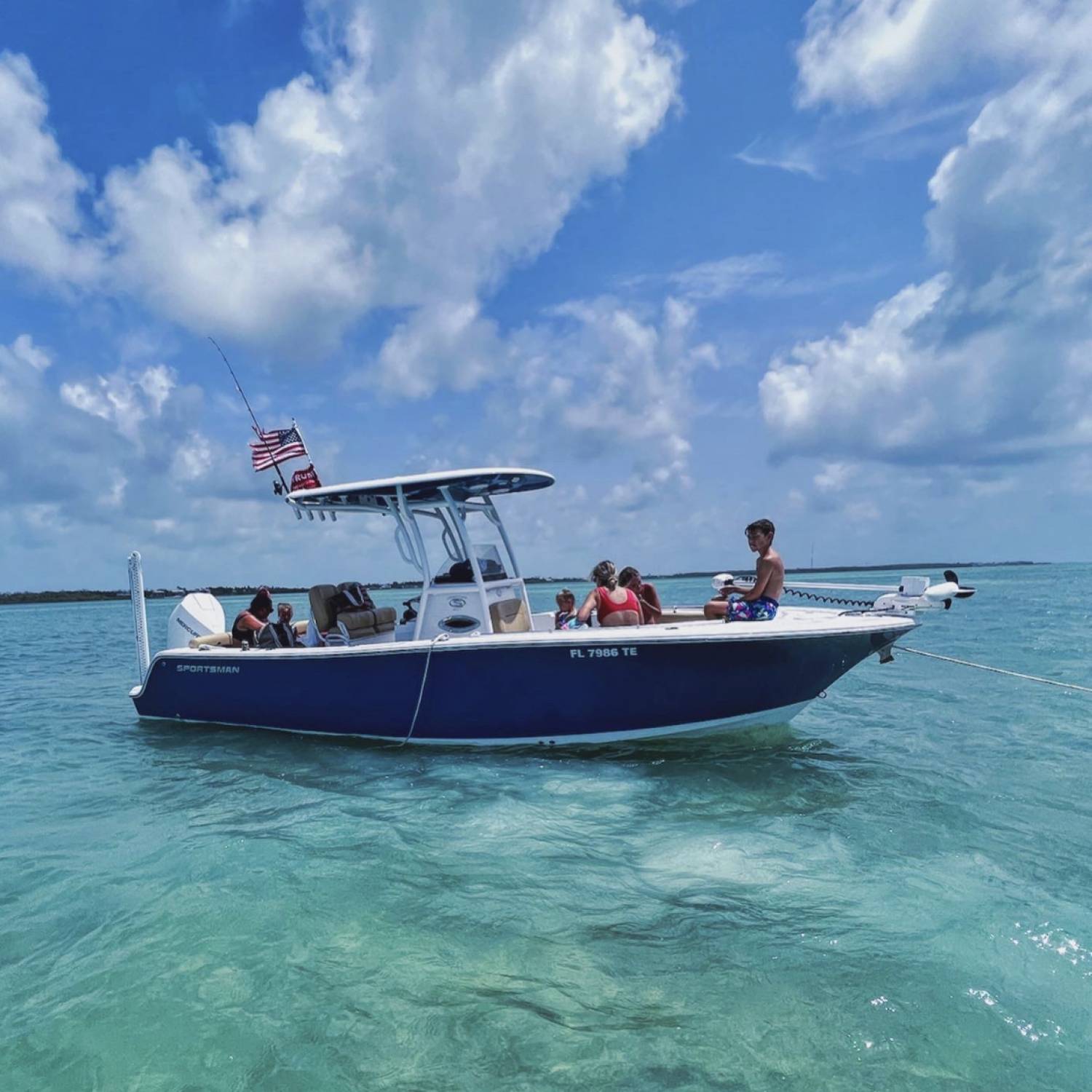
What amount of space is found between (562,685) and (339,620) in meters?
3.21

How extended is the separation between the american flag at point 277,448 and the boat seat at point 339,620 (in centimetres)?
195

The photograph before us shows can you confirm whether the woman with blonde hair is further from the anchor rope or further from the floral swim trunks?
the anchor rope

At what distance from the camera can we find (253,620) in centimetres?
1063

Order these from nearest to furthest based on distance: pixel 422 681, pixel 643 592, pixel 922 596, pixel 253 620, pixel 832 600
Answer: pixel 922 596, pixel 422 681, pixel 832 600, pixel 643 592, pixel 253 620

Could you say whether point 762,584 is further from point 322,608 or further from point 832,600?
point 322,608

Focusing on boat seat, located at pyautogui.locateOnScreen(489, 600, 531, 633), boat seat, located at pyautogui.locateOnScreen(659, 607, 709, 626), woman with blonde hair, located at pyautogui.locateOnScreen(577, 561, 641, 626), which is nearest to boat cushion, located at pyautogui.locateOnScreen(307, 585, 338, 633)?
boat seat, located at pyautogui.locateOnScreen(489, 600, 531, 633)

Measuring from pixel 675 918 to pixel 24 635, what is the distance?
4302 centimetres

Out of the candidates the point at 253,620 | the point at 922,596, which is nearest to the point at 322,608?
the point at 253,620

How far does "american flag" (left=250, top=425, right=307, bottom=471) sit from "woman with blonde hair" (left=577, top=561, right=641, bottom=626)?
179 inches

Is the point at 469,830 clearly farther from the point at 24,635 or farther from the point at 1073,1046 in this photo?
the point at 24,635

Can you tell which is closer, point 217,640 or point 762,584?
point 762,584

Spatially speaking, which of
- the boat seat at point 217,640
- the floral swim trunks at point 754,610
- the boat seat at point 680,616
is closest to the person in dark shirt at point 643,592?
the boat seat at point 680,616

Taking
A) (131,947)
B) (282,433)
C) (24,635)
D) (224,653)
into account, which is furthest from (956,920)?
(24,635)

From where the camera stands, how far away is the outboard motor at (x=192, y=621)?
11172 millimetres
